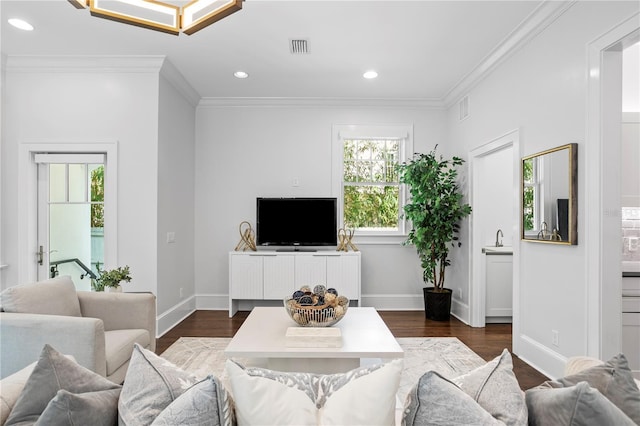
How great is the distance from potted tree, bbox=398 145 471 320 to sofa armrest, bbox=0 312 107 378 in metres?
3.54

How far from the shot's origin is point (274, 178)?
5332mm

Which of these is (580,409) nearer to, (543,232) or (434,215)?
(543,232)

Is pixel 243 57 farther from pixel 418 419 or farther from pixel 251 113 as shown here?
pixel 418 419

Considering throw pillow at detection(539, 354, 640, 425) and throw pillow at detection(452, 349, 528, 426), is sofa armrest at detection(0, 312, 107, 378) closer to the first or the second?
throw pillow at detection(452, 349, 528, 426)

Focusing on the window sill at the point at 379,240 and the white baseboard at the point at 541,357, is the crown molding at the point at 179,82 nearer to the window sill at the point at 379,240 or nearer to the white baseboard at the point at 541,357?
the window sill at the point at 379,240

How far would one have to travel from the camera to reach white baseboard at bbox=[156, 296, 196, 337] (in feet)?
13.2

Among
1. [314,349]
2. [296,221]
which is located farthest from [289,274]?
[314,349]

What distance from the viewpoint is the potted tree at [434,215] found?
462 cm

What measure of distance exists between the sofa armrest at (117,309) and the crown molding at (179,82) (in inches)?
94.5

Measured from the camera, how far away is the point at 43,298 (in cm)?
241

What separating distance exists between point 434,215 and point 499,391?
147 inches

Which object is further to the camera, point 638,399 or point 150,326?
point 150,326

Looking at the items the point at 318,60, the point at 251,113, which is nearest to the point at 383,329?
the point at 318,60

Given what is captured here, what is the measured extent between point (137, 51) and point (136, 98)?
1.50 ft
